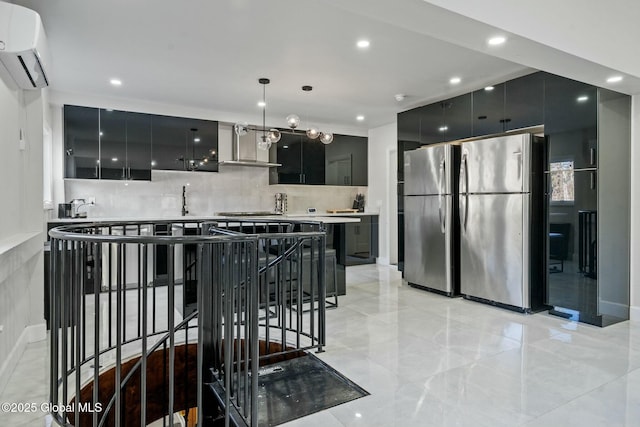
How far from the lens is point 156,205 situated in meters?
5.64

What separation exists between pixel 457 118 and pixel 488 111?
401 millimetres

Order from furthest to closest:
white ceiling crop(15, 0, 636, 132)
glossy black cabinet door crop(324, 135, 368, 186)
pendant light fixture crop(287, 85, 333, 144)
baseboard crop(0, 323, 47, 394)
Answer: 1. glossy black cabinet door crop(324, 135, 368, 186)
2. pendant light fixture crop(287, 85, 333, 144)
3. white ceiling crop(15, 0, 636, 132)
4. baseboard crop(0, 323, 47, 394)

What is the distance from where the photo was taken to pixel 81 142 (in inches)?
193

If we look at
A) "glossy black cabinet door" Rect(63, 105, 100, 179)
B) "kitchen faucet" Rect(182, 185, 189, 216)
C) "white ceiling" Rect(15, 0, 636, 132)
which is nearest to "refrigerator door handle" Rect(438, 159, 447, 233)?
"white ceiling" Rect(15, 0, 636, 132)

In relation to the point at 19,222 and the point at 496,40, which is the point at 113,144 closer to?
the point at 19,222

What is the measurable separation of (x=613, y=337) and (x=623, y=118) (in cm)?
197

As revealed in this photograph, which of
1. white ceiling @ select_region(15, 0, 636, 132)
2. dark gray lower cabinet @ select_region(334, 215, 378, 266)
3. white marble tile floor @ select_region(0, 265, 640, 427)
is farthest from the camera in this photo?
dark gray lower cabinet @ select_region(334, 215, 378, 266)

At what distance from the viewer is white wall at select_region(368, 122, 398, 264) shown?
685 centimetres

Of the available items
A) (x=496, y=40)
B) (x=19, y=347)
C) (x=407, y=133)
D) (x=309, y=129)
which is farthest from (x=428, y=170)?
(x=19, y=347)

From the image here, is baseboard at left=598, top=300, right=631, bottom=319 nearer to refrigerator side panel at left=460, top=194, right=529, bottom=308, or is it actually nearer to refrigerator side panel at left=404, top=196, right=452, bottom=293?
refrigerator side panel at left=460, top=194, right=529, bottom=308

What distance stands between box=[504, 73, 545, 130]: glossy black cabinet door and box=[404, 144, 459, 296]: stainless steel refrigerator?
0.70 metres

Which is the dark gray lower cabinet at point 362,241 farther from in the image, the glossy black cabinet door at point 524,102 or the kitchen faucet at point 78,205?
the kitchen faucet at point 78,205

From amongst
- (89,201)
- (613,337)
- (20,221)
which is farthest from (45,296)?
(613,337)

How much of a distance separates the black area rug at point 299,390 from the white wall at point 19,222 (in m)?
1.58
